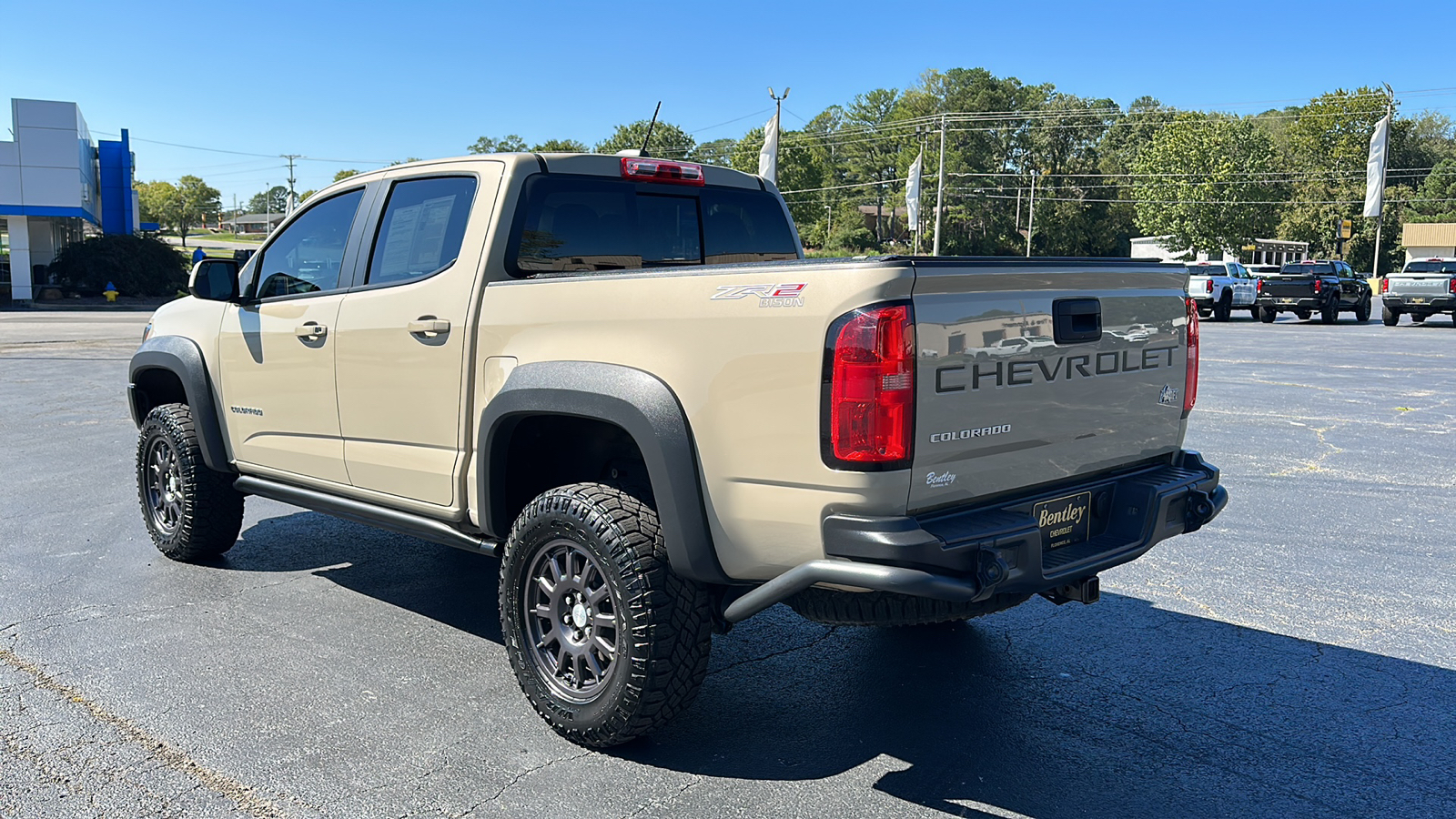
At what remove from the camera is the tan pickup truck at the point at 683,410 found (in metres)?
3.08

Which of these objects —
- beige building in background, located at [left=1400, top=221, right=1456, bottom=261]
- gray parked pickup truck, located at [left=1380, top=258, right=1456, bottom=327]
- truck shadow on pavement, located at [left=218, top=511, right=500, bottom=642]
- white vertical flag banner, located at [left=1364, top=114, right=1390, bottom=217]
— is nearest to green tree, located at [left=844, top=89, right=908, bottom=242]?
beige building in background, located at [left=1400, top=221, right=1456, bottom=261]

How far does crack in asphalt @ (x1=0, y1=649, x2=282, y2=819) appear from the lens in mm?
3234

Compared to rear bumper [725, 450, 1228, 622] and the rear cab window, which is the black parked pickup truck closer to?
the rear cab window

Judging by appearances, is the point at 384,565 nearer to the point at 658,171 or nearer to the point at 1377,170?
the point at 658,171

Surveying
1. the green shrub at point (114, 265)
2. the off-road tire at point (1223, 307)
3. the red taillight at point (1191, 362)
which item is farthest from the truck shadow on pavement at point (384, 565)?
the green shrub at point (114, 265)

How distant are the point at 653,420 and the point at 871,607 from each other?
0.87m

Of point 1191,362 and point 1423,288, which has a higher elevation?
point 1423,288

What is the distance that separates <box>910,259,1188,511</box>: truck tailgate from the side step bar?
6.22 feet

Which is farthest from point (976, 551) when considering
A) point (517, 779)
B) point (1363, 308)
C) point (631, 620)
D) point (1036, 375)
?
point (1363, 308)

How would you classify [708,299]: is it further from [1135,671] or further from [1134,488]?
[1135,671]

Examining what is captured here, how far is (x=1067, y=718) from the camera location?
3.93 meters

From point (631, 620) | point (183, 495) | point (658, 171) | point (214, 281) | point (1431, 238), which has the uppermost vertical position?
point (1431, 238)

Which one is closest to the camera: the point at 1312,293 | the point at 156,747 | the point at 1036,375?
the point at 1036,375

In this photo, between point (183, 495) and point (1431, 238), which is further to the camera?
point (1431, 238)
